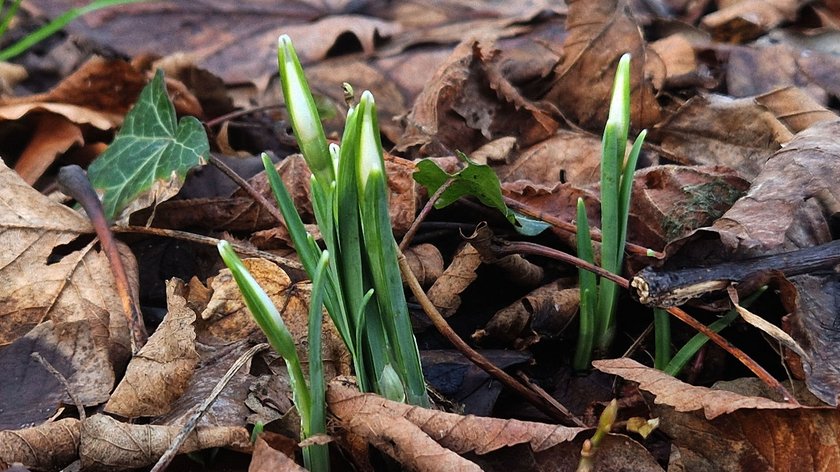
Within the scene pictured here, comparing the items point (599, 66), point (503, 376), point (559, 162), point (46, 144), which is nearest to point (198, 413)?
point (503, 376)

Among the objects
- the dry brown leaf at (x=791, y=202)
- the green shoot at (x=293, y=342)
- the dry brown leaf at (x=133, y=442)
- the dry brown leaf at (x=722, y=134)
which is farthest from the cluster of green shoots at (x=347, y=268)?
the dry brown leaf at (x=722, y=134)

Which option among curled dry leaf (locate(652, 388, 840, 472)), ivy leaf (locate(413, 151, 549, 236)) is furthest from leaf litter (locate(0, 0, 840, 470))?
ivy leaf (locate(413, 151, 549, 236))

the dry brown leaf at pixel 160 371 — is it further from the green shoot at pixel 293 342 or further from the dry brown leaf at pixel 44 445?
the green shoot at pixel 293 342

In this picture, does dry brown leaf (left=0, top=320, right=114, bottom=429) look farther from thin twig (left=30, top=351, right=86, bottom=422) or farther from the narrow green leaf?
the narrow green leaf

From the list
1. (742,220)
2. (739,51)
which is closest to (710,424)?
(742,220)

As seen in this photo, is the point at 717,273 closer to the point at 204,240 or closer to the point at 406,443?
the point at 406,443

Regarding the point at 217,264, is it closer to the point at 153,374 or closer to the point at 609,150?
the point at 153,374
